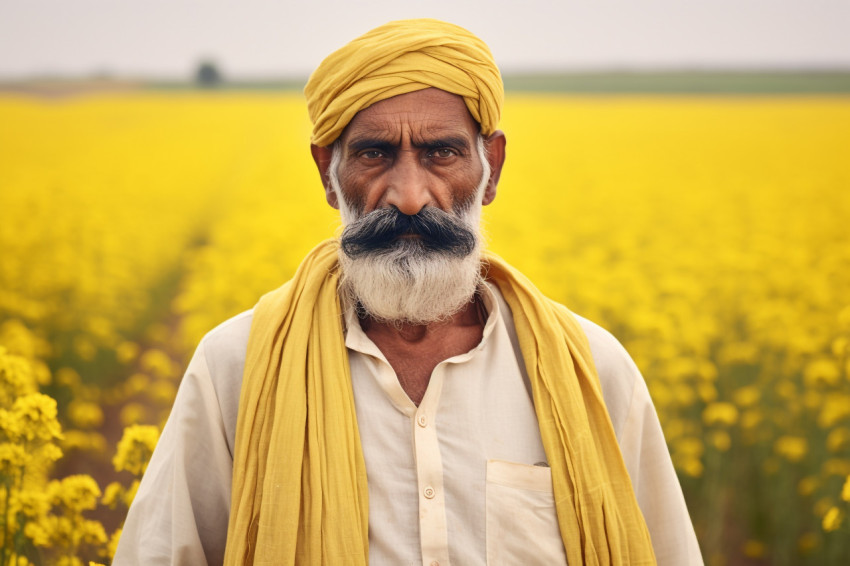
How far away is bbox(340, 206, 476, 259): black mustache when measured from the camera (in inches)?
85.3

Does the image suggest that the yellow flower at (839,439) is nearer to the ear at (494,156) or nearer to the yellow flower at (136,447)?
the ear at (494,156)

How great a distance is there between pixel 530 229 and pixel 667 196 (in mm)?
4007

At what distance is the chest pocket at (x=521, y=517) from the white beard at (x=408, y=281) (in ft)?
1.47

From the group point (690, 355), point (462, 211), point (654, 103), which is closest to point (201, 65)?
point (654, 103)

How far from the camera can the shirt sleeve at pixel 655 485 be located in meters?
2.20

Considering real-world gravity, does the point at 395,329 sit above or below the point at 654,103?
below

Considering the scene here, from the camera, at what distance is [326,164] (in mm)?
2428

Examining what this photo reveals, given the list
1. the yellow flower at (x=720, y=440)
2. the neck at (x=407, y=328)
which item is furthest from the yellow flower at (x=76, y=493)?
the yellow flower at (x=720, y=440)

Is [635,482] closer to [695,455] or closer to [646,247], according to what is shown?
[695,455]

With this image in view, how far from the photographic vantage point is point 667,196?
11703mm

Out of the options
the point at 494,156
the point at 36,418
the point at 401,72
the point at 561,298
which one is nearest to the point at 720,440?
the point at 561,298

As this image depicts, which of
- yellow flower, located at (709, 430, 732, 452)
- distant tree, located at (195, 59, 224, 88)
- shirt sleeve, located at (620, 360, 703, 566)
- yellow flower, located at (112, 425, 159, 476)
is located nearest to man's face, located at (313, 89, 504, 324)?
shirt sleeve, located at (620, 360, 703, 566)

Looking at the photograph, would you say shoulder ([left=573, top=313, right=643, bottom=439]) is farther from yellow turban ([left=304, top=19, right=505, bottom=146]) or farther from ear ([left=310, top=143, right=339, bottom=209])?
ear ([left=310, top=143, right=339, bottom=209])

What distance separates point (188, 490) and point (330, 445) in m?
0.36
